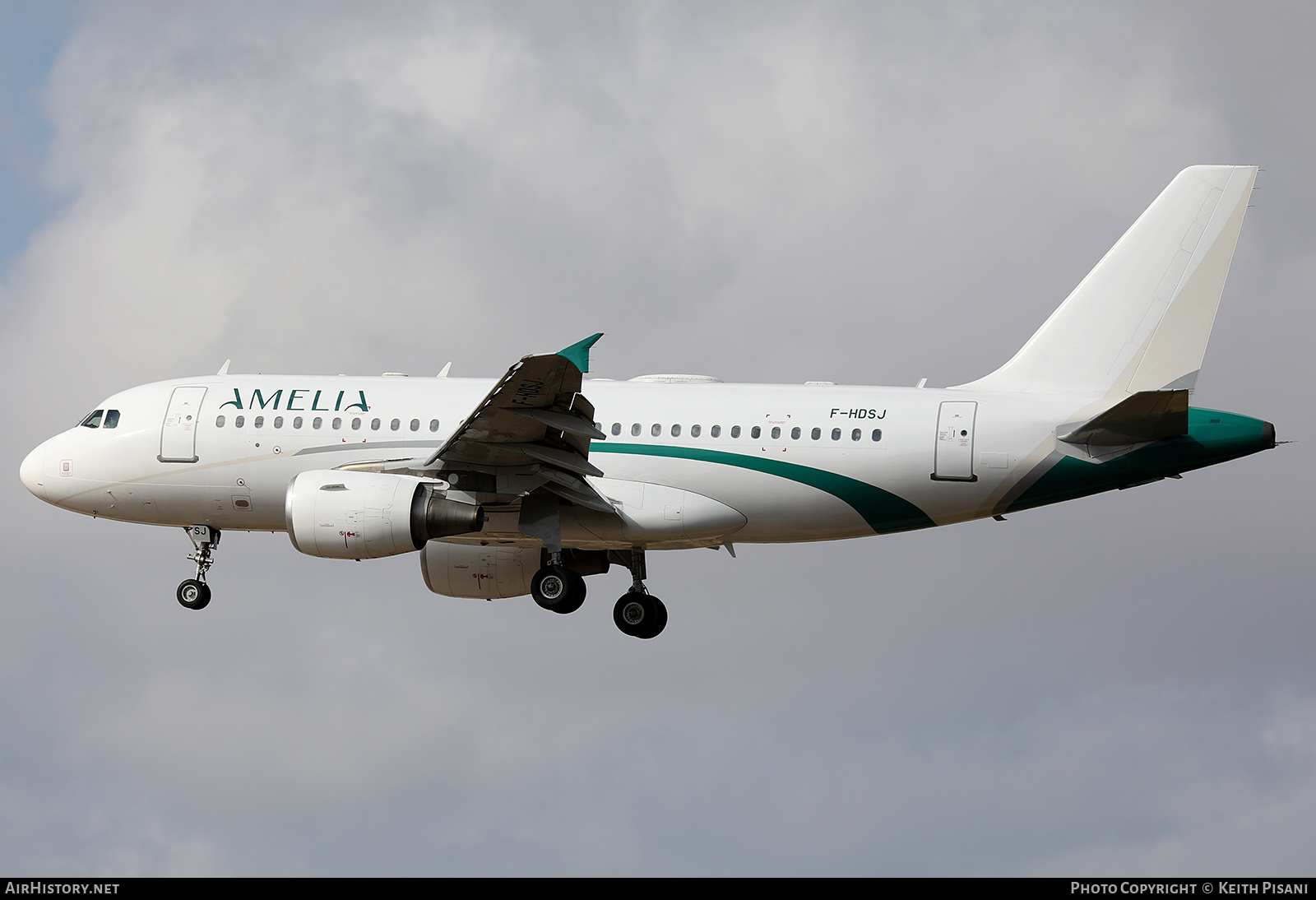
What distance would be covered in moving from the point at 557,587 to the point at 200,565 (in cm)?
927

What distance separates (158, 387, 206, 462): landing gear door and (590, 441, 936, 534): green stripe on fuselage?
35.9 feet

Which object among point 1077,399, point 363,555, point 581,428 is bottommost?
point 363,555

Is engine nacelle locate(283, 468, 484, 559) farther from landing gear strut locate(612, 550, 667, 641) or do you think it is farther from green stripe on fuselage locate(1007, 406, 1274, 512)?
green stripe on fuselage locate(1007, 406, 1274, 512)

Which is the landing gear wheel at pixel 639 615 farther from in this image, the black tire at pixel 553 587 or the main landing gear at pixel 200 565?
the main landing gear at pixel 200 565

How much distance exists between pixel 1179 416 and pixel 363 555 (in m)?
17.6

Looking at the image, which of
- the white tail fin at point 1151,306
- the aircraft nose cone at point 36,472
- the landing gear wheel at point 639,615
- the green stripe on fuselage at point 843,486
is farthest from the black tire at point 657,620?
the aircraft nose cone at point 36,472

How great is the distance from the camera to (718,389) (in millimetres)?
37188

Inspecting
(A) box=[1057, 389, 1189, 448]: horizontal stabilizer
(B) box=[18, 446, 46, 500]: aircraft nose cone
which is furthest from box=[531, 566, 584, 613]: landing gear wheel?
(B) box=[18, 446, 46, 500]: aircraft nose cone

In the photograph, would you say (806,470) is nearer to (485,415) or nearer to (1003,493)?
(1003,493)

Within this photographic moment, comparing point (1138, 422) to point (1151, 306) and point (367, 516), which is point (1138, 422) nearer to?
point (1151, 306)

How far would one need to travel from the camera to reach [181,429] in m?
38.4

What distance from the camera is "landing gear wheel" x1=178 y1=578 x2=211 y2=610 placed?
39344 mm

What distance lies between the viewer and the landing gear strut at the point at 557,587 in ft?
121

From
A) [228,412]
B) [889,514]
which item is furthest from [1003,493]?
[228,412]
